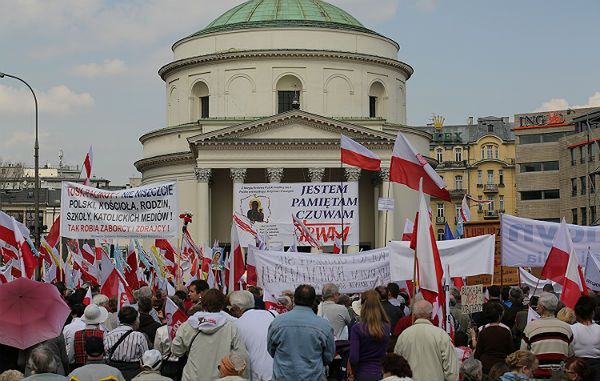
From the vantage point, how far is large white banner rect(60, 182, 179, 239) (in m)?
Result: 20.5

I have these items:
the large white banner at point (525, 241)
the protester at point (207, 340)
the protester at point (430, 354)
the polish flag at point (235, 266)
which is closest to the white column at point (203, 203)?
the polish flag at point (235, 266)

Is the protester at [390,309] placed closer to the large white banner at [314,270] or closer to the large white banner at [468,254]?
the large white banner at [314,270]

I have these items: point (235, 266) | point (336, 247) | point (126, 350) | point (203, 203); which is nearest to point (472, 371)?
point (126, 350)

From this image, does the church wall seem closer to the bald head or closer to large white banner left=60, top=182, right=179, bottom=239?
large white banner left=60, top=182, right=179, bottom=239

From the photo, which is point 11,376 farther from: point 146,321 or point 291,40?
point 291,40

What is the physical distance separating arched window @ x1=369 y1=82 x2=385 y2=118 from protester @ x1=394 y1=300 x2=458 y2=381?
60717mm

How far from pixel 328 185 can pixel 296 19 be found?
4336 cm

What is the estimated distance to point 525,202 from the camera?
3691 inches

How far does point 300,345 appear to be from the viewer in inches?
451

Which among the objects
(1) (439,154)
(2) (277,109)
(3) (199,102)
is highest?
(3) (199,102)

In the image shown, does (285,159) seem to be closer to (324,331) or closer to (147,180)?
(147,180)

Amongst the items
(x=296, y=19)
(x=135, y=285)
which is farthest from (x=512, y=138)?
(x=135, y=285)

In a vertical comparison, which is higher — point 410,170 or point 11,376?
point 410,170

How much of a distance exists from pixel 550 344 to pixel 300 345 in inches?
110
